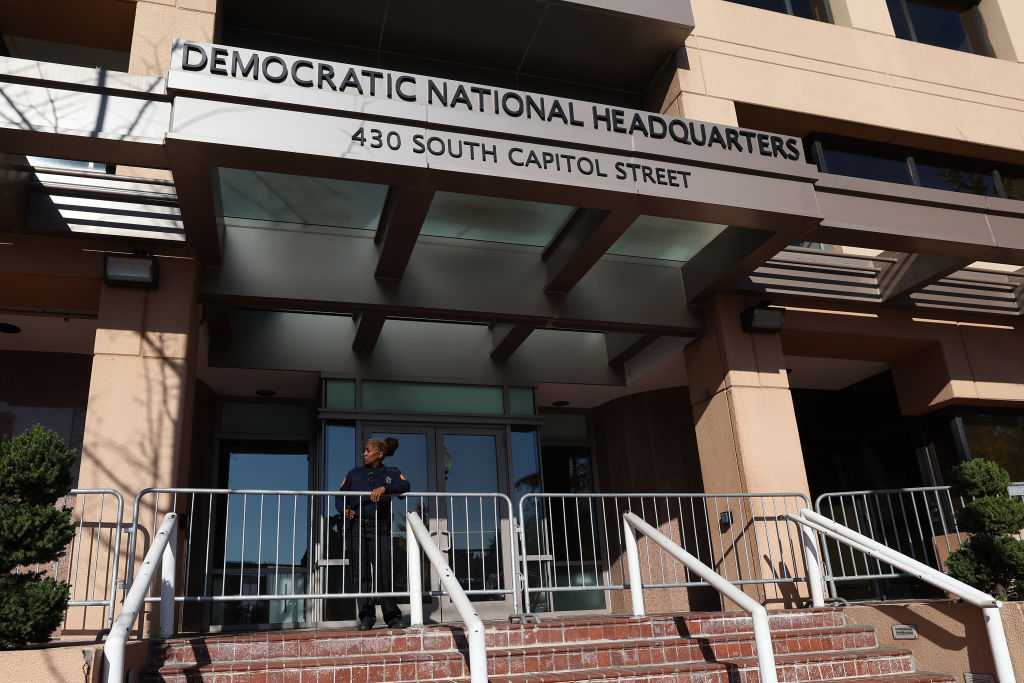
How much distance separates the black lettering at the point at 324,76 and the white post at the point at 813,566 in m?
5.96

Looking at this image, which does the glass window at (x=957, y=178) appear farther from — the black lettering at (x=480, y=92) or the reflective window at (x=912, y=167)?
the black lettering at (x=480, y=92)

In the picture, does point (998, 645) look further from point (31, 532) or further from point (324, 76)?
point (324, 76)

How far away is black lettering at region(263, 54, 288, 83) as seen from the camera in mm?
6586

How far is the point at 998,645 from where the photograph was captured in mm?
5617

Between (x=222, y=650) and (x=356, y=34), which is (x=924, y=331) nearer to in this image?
(x=356, y=34)

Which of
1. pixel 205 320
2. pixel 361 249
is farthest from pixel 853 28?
pixel 205 320

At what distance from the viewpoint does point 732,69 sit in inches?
414

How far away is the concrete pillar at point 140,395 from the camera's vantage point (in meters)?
7.08

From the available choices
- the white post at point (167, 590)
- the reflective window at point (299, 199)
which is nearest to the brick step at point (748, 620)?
the white post at point (167, 590)

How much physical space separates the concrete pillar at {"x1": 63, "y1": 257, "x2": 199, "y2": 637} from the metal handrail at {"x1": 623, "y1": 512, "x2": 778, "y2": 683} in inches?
162

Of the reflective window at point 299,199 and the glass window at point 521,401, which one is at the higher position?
the reflective window at point 299,199

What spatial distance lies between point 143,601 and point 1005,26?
14.4 meters

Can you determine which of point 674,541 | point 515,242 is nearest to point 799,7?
point 515,242

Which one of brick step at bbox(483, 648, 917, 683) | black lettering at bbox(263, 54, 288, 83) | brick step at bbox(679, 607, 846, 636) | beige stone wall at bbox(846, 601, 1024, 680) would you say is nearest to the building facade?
black lettering at bbox(263, 54, 288, 83)
